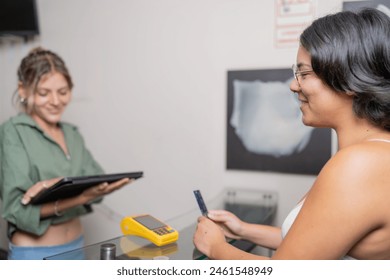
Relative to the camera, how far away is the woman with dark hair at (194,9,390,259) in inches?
23.6

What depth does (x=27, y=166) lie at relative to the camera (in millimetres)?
1286

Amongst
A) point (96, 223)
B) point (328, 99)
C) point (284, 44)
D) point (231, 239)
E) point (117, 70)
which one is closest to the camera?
point (328, 99)

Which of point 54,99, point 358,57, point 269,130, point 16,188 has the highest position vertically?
point 358,57

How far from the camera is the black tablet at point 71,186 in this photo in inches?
43.1

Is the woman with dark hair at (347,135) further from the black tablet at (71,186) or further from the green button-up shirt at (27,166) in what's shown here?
the green button-up shirt at (27,166)

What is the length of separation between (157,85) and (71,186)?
667 millimetres

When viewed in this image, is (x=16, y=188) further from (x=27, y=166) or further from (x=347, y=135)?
(x=347, y=135)

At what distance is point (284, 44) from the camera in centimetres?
131

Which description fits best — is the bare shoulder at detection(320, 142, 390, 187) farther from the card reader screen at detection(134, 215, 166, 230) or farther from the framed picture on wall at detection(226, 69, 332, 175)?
the framed picture on wall at detection(226, 69, 332, 175)

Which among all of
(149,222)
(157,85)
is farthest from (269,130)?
(149,222)

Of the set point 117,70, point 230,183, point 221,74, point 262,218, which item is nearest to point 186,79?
point 221,74

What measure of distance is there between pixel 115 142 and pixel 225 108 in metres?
0.55

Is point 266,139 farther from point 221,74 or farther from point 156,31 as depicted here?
point 156,31

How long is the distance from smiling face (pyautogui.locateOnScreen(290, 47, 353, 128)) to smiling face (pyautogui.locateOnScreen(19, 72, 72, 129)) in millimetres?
923
